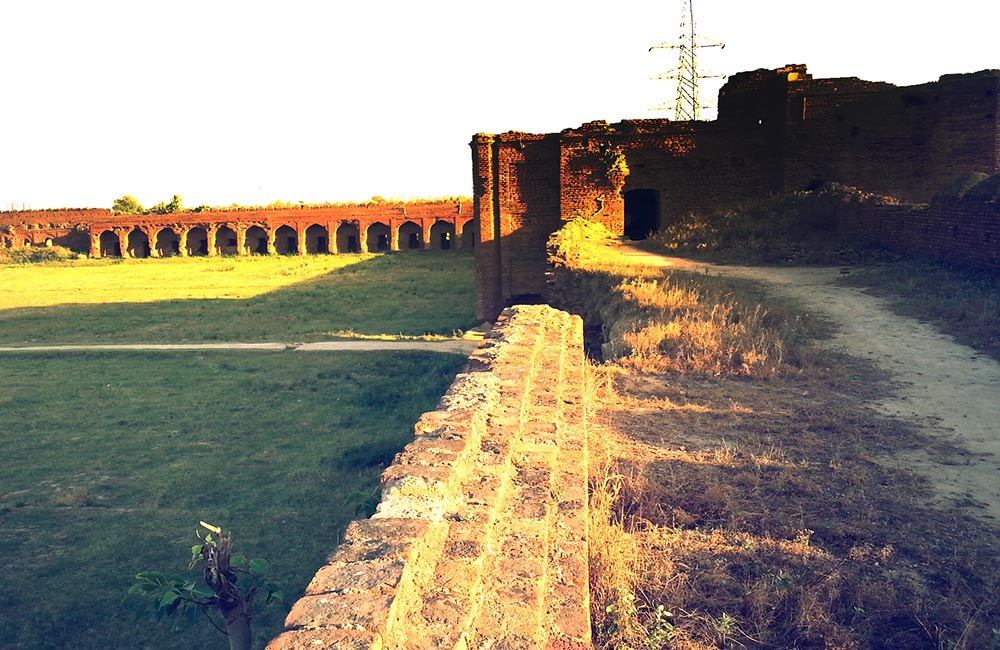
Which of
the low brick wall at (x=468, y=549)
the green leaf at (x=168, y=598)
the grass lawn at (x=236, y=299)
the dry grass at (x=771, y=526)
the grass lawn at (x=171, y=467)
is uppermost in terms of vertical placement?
the low brick wall at (x=468, y=549)

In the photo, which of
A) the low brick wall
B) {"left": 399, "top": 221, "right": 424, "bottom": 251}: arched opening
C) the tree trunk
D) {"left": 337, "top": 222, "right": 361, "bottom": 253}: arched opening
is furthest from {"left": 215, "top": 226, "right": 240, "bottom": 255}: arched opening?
the low brick wall

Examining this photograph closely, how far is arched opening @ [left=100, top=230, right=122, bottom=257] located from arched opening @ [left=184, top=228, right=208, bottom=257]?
424 cm

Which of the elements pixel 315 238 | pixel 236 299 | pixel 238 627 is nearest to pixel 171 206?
pixel 315 238

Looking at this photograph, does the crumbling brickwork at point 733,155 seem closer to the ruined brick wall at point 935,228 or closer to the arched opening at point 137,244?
the ruined brick wall at point 935,228

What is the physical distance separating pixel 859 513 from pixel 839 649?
1138 mm

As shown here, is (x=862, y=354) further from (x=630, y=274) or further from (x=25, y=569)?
(x=25, y=569)

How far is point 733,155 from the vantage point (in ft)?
59.3

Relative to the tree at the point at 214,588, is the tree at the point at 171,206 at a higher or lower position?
higher

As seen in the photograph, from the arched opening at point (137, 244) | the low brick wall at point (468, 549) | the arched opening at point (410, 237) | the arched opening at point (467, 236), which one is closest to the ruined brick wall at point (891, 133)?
the low brick wall at point (468, 549)

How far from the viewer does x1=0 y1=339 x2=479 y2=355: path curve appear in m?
16.3

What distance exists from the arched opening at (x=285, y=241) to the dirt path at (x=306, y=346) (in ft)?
95.8

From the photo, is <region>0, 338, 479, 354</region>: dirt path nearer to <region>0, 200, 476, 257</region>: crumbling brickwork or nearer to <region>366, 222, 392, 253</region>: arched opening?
<region>0, 200, 476, 257</region>: crumbling brickwork

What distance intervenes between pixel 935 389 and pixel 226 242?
155 feet

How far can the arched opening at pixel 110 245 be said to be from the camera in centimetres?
4602
